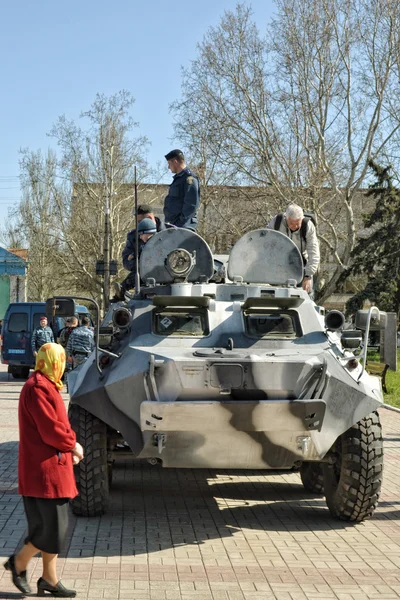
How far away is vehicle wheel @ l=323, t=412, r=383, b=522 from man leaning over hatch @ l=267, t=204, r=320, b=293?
2.75 meters

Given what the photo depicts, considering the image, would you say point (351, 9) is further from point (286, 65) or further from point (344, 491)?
point (344, 491)

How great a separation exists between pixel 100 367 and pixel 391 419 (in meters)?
10.1

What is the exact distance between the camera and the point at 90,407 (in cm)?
825

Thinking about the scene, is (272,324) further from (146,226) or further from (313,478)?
(146,226)

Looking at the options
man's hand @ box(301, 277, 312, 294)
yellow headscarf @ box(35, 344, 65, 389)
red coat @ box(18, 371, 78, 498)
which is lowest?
red coat @ box(18, 371, 78, 498)

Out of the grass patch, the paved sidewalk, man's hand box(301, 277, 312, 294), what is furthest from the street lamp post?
man's hand box(301, 277, 312, 294)

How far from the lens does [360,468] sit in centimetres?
823

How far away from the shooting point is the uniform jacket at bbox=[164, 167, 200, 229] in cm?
1168

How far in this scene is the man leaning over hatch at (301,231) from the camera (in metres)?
10.9

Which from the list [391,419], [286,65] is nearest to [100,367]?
[391,419]

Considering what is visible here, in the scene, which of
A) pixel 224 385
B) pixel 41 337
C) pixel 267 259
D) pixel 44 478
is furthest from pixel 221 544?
pixel 41 337

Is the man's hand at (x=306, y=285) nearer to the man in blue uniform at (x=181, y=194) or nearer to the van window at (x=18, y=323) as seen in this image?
the man in blue uniform at (x=181, y=194)

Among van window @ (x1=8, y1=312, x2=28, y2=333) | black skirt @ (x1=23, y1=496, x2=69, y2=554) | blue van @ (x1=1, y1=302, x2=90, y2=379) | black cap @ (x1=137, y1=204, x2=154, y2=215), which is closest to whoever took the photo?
black skirt @ (x1=23, y1=496, x2=69, y2=554)

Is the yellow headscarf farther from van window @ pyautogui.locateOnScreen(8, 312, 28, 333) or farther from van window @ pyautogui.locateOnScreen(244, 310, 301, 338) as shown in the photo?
van window @ pyautogui.locateOnScreen(8, 312, 28, 333)
